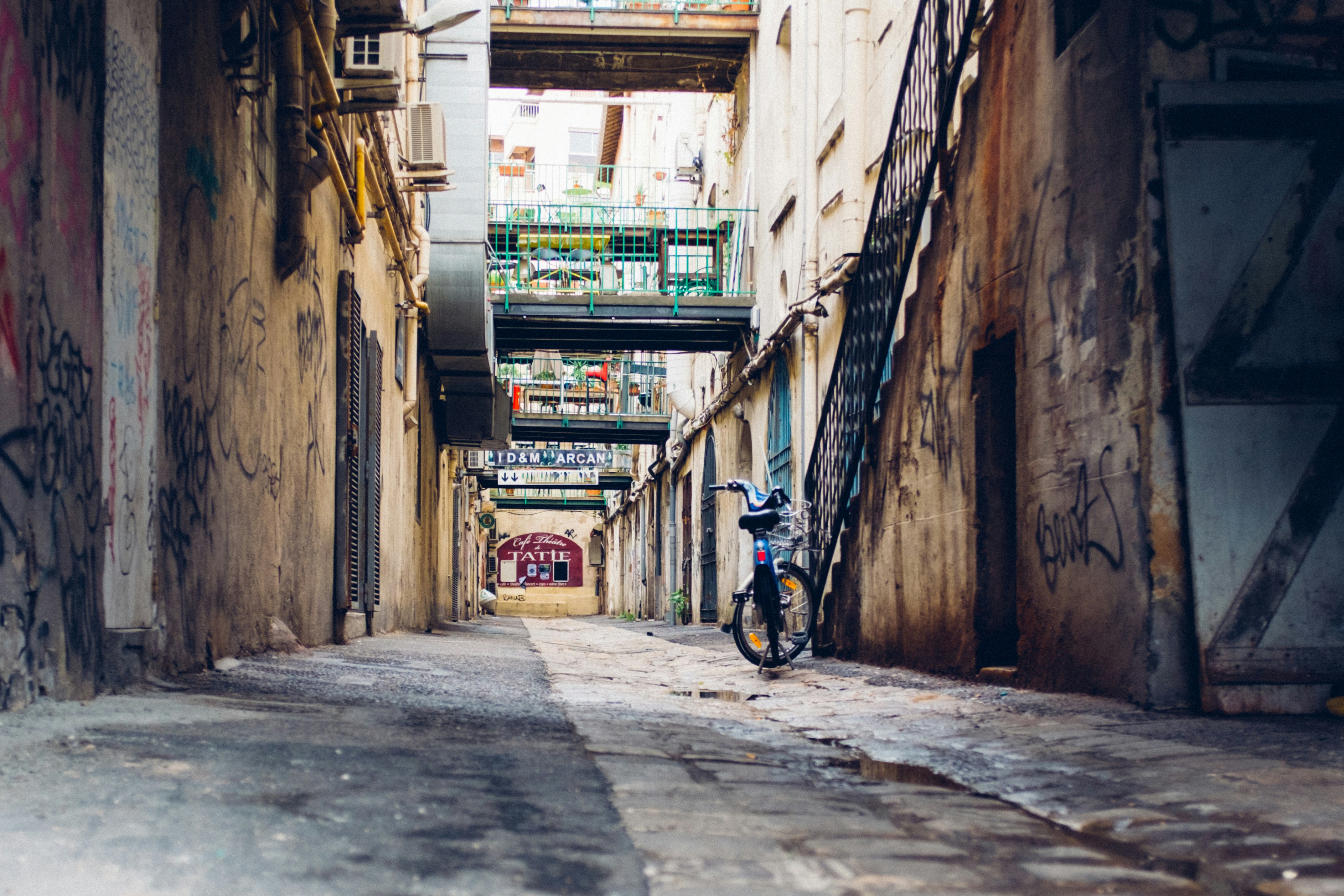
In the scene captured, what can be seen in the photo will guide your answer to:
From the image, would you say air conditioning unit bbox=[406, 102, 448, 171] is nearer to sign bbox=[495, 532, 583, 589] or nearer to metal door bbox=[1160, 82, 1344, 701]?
metal door bbox=[1160, 82, 1344, 701]

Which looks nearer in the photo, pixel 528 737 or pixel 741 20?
pixel 528 737

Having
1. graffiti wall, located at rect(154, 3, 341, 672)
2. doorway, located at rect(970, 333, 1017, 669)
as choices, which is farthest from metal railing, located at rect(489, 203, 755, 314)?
doorway, located at rect(970, 333, 1017, 669)

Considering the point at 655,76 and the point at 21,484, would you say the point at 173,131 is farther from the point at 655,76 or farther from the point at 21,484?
the point at 655,76

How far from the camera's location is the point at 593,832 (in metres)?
2.60

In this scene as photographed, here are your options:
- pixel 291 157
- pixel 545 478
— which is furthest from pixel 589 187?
pixel 291 157

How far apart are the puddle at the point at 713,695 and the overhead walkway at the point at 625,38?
12691mm

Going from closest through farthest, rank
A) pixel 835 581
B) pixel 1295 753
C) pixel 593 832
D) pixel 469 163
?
pixel 593 832
pixel 1295 753
pixel 835 581
pixel 469 163

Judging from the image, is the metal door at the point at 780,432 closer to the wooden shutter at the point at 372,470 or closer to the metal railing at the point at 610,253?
the metal railing at the point at 610,253

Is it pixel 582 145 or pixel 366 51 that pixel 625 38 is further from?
pixel 582 145

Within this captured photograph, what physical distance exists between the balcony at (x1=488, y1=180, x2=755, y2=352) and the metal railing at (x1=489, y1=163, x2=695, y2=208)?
33cm

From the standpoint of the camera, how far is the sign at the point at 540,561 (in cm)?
5603

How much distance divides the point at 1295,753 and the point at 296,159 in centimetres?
581

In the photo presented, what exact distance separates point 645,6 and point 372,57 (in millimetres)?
10462

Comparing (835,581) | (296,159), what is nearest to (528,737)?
(296,159)
